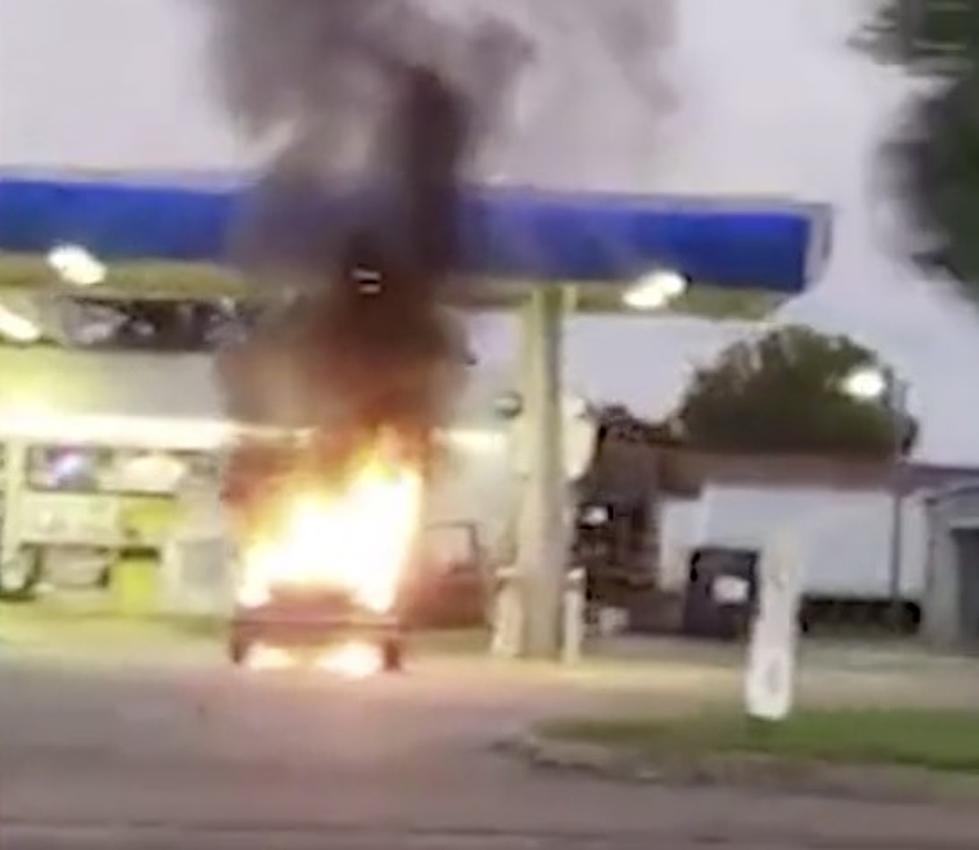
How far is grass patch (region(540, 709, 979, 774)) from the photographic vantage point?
20.8 metres

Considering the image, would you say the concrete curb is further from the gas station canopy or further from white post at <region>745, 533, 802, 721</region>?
the gas station canopy

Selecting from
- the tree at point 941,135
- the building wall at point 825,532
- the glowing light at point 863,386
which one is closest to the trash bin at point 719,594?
the building wall at point 825,532

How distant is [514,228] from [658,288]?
16.2 meters

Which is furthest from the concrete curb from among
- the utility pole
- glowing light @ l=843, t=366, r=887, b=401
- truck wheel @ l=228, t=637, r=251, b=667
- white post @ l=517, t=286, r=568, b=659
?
glowing light @ l=843, t=366, r=887, b=401

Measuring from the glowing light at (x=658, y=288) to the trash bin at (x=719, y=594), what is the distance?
17389 millimetres

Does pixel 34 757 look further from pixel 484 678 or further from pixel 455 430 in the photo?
pixel 484 678

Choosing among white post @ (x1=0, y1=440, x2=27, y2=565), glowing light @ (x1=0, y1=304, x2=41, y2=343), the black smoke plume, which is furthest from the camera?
white post @ (x1=0, y1=440, x2=27, y2=565)

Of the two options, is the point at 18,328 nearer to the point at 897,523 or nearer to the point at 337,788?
the point at 897,523

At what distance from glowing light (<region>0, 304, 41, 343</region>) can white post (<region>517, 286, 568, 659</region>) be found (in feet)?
19.3

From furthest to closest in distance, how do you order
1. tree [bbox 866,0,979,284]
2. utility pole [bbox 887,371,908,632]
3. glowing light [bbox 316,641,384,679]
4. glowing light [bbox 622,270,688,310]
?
utility pole [bbox 887,371,908,632]
glowing light [bbox 316,641,384,679]
glowing light [bbox 622,270,688,310]
tree [bbox 866,0,979,284]

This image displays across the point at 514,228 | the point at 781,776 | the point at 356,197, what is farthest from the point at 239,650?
the point at 356,197

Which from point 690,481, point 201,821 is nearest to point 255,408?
point 201,821

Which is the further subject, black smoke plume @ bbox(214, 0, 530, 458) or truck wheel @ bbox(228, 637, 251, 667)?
truck wheel @ bbox(228, 637, 251, 667)

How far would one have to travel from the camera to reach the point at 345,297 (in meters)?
13.9
